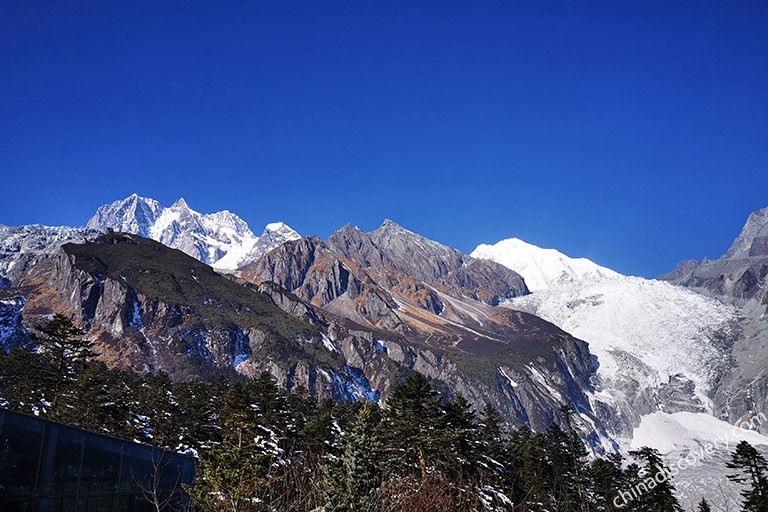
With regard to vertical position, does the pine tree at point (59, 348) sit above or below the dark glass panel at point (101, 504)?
above

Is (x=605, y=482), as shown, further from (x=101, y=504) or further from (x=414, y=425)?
(x=101, y=504)

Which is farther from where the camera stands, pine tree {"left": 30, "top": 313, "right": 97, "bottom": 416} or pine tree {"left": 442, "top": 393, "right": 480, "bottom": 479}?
pine tree {"left": 30, "top": 313, "right": 97, "bottom": 416}

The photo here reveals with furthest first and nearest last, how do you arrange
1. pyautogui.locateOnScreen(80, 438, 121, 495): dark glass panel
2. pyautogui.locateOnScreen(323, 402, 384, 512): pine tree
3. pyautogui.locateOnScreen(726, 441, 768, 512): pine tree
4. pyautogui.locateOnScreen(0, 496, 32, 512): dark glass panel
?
pyautogui.locateOnScreen(726, 441, 768, 512): pine tree, pyautogui.locateOnScreen(80, 438, 121, 495): dark glass panel, pyautogui.locateOnScreen(323, 402, 384, 512): pine tree, pyautogui.locateOnScreen(0, 496, 32, 512): dark glass panel

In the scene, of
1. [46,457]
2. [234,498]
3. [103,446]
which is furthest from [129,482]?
[234,498]

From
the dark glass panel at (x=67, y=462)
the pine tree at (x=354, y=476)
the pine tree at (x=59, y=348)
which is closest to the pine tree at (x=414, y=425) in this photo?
the pine tree at (x=354, y=476)

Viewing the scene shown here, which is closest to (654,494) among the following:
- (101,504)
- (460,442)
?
(460,442)

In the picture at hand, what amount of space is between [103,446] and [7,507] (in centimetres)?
419

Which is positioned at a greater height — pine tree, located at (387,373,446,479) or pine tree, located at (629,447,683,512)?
pine tree, located at (387,373,446,479)

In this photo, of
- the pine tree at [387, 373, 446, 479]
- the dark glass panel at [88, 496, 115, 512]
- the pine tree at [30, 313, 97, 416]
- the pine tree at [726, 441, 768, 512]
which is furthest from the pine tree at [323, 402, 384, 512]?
the pine tree at [726, 441, 768, 512]

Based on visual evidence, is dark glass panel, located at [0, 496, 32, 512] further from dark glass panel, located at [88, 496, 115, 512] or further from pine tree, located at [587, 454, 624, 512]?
pine tree, located at [587, 454, 624, 512]

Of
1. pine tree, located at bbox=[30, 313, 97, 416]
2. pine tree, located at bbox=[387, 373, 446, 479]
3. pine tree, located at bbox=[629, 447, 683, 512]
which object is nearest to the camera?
pine tree, located at bbox=[387, 373, 446, 479]

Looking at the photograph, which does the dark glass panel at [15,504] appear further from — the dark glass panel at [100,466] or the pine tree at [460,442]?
the pine tree at [460,442]

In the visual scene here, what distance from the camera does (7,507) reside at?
53.3 ft

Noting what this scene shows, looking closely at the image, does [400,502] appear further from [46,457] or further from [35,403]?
[35,403]
